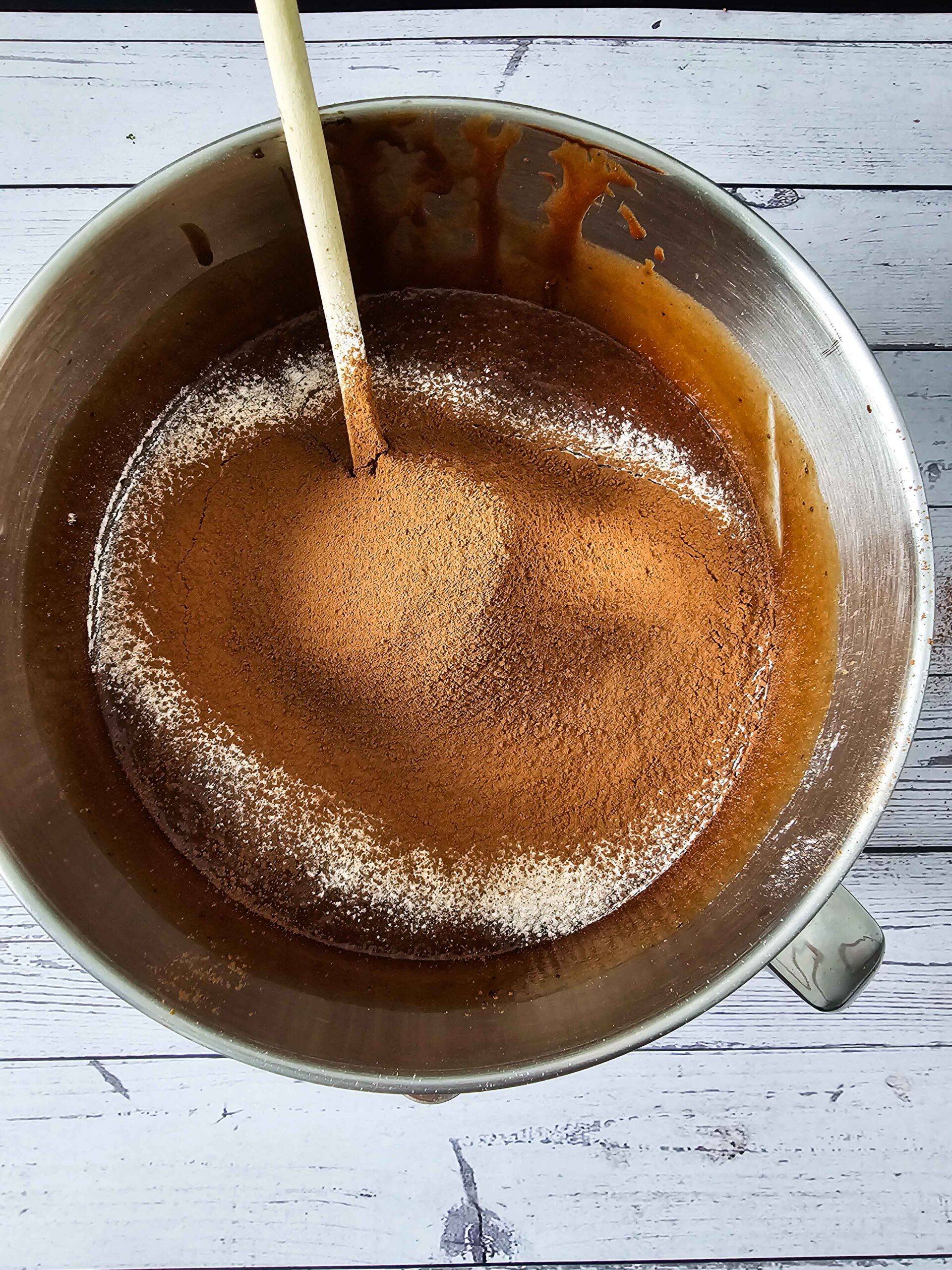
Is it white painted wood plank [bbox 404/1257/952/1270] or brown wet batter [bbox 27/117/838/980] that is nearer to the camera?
brown wet batter [bbox 27/117/838/980]

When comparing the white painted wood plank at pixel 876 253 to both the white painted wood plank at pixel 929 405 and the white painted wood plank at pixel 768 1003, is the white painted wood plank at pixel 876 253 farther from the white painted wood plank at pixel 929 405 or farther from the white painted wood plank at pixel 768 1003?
Answer: the white painted wood plank at pixel 768 1003

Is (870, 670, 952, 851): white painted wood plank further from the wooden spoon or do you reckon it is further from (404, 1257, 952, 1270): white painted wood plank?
the wooden spoon

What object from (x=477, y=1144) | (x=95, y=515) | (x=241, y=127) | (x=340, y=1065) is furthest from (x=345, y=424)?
(x=477, y=1144)

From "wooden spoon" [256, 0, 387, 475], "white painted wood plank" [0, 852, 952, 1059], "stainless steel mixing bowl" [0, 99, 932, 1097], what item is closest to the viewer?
"wooden spoon" [256, 0, 387, 475]

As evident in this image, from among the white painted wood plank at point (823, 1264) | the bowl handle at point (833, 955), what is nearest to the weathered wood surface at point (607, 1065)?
the white painted wood plank at point (823, 1264)

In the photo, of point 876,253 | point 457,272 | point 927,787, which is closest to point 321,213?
point 457,272

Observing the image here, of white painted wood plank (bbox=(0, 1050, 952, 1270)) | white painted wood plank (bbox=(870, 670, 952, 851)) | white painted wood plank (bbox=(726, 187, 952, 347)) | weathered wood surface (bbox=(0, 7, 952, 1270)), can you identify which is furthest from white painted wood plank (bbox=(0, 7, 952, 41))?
white painted wood plank (bbox=(0, 1050, 952, 1270))

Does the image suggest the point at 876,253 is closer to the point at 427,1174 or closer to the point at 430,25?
the point at 430,25
